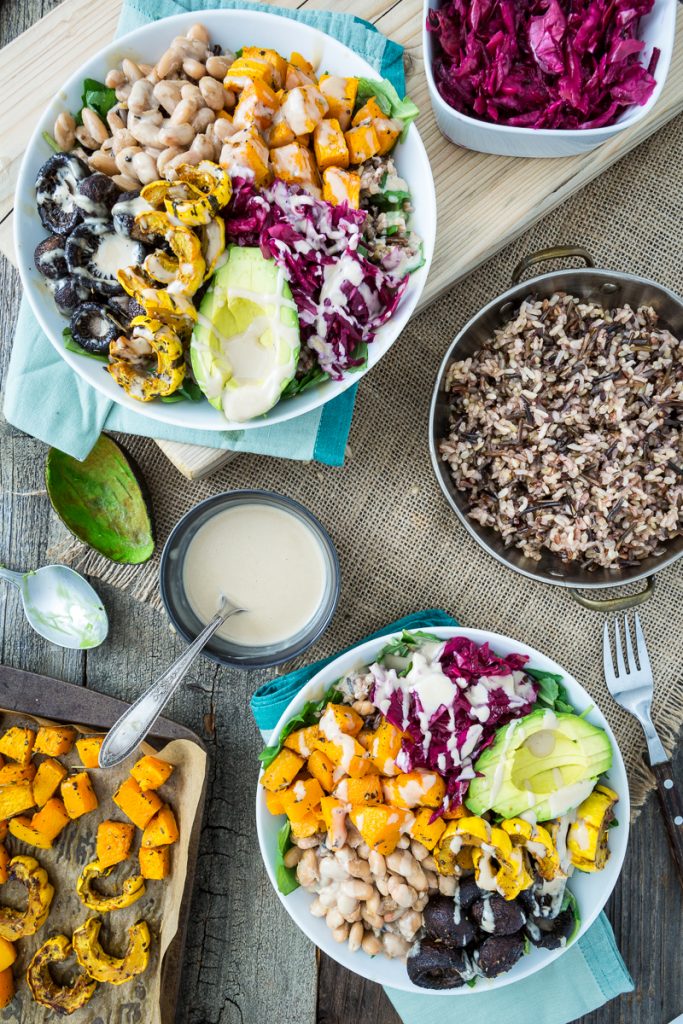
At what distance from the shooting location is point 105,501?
2211 mm

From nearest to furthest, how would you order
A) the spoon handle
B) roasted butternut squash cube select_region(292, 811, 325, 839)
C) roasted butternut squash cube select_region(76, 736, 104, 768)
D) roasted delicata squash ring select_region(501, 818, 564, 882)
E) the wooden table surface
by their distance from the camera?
roasted delicata squash ring select_region(501, 818, 564, 882) → roasted butternut squash cube select_region(292, 811, 325, 839) → the spoon handle → roasted butternut squash cube select_region(76, 736, 104, 768) → the wooden table surface

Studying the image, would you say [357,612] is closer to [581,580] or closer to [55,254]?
[581,580]

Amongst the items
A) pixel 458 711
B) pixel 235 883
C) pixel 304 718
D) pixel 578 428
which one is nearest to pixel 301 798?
pixel 304 718

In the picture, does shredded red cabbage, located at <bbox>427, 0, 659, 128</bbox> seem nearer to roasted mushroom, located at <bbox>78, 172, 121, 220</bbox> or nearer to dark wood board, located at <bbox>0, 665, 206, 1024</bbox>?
roasted mushroom, located at <bbox>78, 172, 121, 220</bbox>

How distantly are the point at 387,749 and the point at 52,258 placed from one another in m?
1.29

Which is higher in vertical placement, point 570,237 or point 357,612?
point 570,237

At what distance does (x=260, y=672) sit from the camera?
234cm

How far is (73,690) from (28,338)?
0.99 metres

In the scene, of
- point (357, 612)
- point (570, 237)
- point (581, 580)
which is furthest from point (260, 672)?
point (570, 237)

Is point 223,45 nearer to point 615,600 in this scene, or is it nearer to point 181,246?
point 181,246

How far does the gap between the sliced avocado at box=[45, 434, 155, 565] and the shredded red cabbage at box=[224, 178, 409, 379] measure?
799mm

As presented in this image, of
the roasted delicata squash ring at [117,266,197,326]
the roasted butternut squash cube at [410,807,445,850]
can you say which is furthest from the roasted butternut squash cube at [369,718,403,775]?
the roasted delicata squash ring at [117,266,197,326]

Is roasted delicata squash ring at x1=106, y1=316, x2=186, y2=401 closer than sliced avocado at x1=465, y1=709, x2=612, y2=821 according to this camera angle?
Yes

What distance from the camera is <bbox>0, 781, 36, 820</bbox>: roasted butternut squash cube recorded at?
7.63 ft
